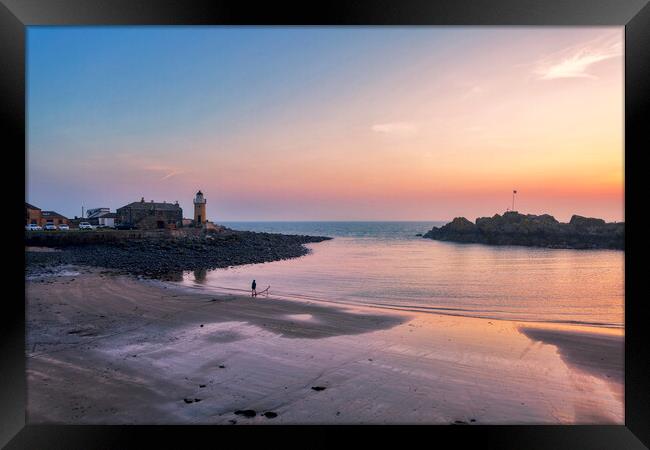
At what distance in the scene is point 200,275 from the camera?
15.3 metres

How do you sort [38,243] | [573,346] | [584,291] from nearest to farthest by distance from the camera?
1. [573,346]
2. [584,291]
3. [38,243]

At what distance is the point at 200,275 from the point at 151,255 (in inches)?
234

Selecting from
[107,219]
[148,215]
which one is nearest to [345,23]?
[148,215]

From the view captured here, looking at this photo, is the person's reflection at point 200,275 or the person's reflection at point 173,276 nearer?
the person's reflection at point 173,276

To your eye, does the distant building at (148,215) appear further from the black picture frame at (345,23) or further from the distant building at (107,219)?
the black picture frame at (345,23)

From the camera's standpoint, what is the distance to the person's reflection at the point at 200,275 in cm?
1400

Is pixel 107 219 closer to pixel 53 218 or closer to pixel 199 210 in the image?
pixel 53 218

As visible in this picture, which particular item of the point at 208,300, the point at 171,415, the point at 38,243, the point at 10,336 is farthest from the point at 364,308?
the point at 38,243

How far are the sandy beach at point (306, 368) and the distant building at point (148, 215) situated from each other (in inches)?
892

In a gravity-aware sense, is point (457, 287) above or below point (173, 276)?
below

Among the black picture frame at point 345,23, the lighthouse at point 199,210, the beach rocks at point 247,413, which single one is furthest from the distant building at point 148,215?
the black picture frame at point 345,23

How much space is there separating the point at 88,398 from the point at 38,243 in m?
22.3

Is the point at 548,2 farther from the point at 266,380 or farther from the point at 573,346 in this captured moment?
the point at 573,346

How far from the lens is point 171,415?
3.65 m
